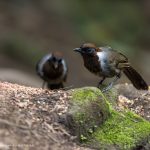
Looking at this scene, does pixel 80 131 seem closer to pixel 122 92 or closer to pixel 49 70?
pixel 122 92

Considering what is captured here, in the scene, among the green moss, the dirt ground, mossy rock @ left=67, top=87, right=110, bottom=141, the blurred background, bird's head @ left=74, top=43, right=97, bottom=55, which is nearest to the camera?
the dirt ground

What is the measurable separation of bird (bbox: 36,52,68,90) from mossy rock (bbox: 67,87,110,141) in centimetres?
655

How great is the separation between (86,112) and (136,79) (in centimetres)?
265

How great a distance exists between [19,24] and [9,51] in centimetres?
303

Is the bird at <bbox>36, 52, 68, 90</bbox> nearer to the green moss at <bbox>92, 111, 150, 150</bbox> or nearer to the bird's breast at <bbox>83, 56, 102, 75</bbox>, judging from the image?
the bird's breast at <bbox>83, 56, 102, 75</bbox>

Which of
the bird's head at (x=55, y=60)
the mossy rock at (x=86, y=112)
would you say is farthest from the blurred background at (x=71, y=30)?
the mossy rock at (x=86, y=112)

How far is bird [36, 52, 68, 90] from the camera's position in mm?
14117

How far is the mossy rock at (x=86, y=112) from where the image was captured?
277 inches

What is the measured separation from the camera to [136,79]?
9680 mm

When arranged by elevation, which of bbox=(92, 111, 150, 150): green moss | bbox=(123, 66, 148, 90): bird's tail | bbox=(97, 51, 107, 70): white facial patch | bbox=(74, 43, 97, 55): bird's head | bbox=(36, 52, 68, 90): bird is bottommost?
bbox=(92, 111, 150, 150): green moss

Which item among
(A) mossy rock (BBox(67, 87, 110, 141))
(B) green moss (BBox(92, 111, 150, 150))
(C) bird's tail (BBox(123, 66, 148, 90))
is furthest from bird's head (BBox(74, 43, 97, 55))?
(A) mossy rock (BBox(67, 87, 110, 141))

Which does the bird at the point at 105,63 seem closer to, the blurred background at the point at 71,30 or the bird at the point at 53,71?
the bird at the point at 53,71

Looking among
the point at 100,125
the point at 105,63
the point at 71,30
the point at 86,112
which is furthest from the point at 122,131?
the point at 71,30

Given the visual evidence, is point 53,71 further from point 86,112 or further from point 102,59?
point 86,112
